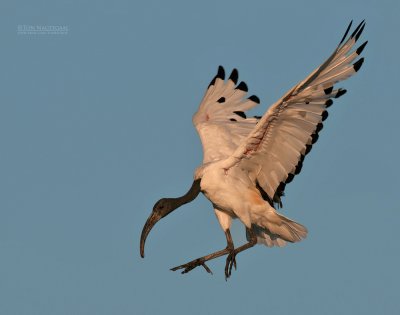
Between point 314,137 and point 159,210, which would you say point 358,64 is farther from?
point 159,210

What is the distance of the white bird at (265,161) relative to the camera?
16.4 meters

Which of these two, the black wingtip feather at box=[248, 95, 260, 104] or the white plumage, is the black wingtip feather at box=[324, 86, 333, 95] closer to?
the white plumage

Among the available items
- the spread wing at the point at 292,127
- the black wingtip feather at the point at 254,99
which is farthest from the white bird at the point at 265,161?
the black wingtip feather at the point at 254,99

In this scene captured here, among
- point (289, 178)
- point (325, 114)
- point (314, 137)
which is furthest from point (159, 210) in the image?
point (325, 114)

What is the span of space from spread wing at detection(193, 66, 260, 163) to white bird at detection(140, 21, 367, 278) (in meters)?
0.02

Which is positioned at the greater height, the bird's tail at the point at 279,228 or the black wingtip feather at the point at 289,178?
the black wingtip feather at the point at 289,178

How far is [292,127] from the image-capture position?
17.2 meters

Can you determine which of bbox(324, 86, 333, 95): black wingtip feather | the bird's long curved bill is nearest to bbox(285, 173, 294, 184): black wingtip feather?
bbox(324, 86, 333, 95): black wingtip feather

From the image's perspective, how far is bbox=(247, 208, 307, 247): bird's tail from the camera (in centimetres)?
1822

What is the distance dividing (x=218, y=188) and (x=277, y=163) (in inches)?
37.6

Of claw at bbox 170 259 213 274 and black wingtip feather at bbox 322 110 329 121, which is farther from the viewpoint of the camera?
claw at bbox 170 259 213 274

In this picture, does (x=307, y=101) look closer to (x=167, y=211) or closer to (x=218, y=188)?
(x=218, y=188)

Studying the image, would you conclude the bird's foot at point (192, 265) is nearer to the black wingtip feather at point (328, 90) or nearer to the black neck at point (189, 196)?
the black neck at point (189, 196)

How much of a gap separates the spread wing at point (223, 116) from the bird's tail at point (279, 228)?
66.3 inches
